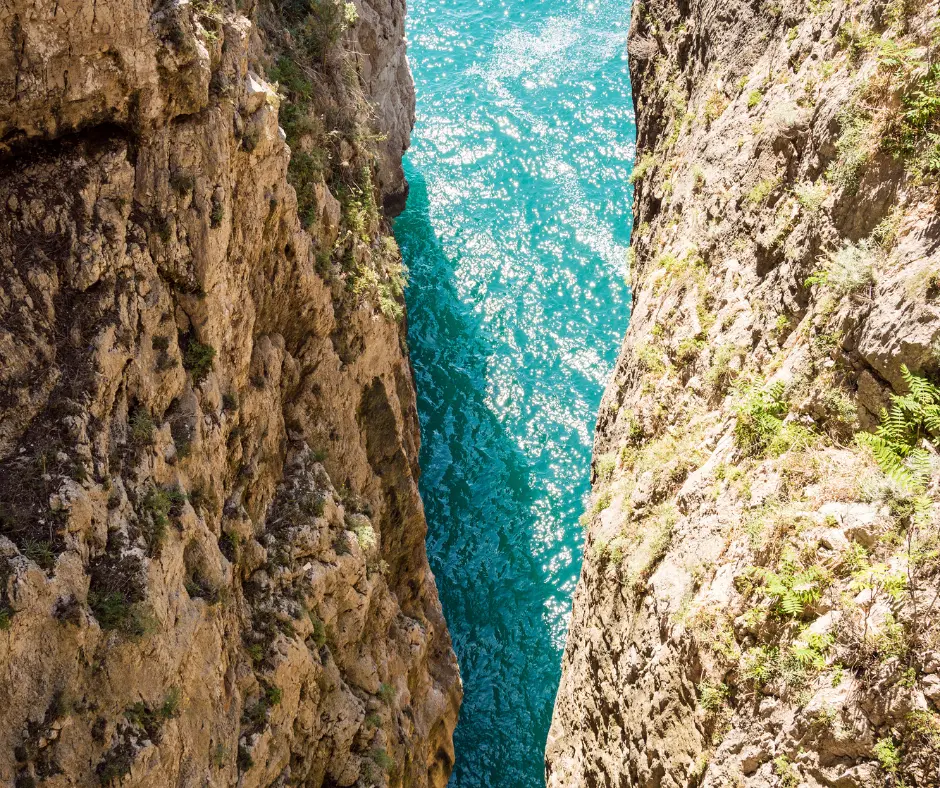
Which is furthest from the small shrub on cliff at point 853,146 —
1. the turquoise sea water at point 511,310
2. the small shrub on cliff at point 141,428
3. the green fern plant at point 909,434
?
the turquoise sea water at point 511,310

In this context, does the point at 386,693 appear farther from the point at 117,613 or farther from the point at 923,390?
the point at 923,390

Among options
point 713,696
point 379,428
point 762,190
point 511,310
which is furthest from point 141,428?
point 511,310

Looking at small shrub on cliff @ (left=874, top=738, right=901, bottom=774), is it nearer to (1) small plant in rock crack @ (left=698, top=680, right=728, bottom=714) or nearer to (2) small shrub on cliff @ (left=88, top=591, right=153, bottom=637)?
(1) small plant in rock crack @ (left=698, top=680, right=728, bottom=714)

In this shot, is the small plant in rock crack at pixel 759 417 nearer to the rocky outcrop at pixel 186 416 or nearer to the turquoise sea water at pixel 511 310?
the rocky outcrop at pixel 186 416

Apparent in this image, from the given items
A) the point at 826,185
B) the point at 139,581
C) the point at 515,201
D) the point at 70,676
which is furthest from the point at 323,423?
the point at 515,201

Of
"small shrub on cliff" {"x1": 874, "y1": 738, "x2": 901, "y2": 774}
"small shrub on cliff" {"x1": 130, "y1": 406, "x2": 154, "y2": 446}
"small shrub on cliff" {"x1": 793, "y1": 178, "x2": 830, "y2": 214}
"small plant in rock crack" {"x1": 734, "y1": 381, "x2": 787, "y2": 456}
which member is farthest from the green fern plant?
"small shrub on cliff" {"x1": 130, "y1": 406, "x2": 154, "y2": 446}

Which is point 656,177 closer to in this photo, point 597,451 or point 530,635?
point 597,451
